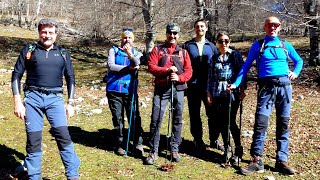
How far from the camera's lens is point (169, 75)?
22.9ft

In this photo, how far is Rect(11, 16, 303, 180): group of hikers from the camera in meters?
5.74

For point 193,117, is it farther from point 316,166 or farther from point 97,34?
point 97,34

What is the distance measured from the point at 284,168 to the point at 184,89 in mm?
2475

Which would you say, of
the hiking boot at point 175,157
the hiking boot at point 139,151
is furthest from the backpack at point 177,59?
the hiking boot at point 139,151

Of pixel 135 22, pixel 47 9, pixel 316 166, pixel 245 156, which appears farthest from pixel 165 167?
pixel 47 9

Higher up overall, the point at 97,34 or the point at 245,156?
the point at 97,34

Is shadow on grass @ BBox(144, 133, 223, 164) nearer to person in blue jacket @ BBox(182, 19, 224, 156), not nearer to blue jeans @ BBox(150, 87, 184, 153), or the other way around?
person in blue jacket @ BBox(182, 19, 224, 156)

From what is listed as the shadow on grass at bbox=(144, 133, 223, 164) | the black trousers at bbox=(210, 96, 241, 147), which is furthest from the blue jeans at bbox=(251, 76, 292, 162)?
the shadow on grass at bbox=(144, 133, 223, 164)

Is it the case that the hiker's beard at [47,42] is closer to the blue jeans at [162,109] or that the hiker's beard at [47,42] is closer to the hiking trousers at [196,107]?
the blue jeans at [162,109]

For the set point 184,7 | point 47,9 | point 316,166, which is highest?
point 47,9

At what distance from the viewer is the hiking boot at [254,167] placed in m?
6.91

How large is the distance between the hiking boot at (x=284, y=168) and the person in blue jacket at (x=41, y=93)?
154 inches

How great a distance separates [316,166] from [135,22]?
1945 centimetres

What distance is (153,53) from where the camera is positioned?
7074 millimetres
